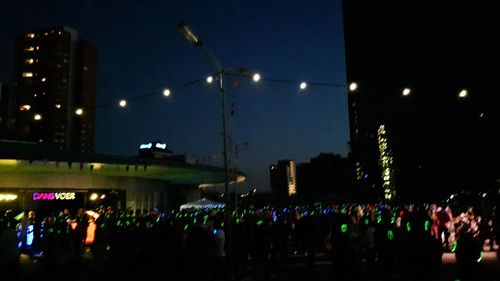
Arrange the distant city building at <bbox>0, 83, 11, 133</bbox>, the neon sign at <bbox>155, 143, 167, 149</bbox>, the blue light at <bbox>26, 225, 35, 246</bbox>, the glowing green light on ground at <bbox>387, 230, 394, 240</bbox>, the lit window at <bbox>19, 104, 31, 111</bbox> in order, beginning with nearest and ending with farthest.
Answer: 1. the glowing green light on ground at <bbox>387, 230, 394, 240</bbox>
2. the blue light at <bbox>26, 225, 35, 246</bbox>
3. the distant city building at <bbox>0, 83, 11, 133</bbox>
4. the neon sign at <bbox>155, 143, 167, 149</bbox>
5. the lit window at <bbox>19, 104, 31, 111</bbox>

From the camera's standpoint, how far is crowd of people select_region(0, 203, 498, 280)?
29.5 ft

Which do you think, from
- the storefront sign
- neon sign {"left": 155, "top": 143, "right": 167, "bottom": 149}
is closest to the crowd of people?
the storefront sign

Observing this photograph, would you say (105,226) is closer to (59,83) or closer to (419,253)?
(419,253)

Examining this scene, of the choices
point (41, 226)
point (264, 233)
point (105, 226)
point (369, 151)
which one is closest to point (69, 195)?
point (41, 226)

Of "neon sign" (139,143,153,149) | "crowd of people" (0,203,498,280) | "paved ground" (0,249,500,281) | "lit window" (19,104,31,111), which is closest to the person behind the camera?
"crowd of people" (0,203,498,280)

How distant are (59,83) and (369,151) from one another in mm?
66742

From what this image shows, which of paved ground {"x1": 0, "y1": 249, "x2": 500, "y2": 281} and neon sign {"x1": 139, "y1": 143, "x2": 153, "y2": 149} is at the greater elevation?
neon sign {"x1": 139, "y1": 143, "x2": 153, "y2": 149}

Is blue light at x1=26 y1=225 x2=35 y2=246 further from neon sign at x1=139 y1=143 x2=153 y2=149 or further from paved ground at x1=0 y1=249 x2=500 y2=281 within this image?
neon sign at x1=139 y1=143 x2=153 y2=149

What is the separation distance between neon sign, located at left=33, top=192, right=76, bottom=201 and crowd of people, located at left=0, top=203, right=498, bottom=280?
11.4 meters

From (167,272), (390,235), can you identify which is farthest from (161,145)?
(390,235)

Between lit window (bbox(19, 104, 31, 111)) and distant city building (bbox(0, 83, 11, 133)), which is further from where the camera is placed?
lit window (bbox(19, 104, 31, 111))

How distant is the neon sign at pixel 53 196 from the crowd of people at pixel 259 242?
11420 millimetres

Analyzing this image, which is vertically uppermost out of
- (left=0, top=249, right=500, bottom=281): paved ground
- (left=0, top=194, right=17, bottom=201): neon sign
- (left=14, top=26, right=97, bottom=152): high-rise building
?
(left=14, top=26, right=97, bottom=152): high-rise building

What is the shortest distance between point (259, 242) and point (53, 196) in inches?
876
